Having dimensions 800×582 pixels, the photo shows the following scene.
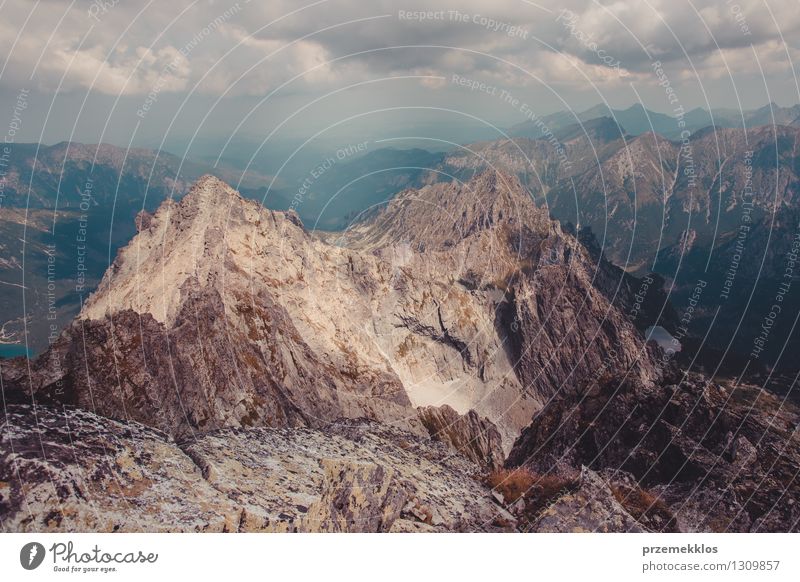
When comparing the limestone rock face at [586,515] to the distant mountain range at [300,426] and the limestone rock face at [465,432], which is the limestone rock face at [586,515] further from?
the limestone rock face at [465,432]

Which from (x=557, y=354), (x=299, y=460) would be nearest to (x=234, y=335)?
(x=299, y=460)

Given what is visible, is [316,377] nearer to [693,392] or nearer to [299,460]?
[299,460]

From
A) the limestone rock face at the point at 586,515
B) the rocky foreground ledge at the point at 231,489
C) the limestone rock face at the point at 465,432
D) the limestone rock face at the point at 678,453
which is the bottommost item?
the limestone rock face at the point at 465,432

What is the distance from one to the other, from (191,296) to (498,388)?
364 feet

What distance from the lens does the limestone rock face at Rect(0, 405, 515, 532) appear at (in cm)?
2380

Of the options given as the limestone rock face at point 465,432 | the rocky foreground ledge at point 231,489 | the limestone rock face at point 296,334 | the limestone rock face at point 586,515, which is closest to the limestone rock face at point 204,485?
the rocky foreground ledge at point 231,489

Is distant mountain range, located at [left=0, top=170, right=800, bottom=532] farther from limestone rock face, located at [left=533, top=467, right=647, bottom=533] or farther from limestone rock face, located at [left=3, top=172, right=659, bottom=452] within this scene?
limestone rock face, located at [left=3, top=172, right=659, bottom=452]

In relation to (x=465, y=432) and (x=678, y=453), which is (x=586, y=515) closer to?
(x=678, y=453)

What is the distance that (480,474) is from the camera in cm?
4097

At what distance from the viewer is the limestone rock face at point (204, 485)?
23.8m

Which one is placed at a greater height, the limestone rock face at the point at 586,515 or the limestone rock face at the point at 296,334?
the limestone rock face at the point at 296,334

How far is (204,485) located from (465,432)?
86452 mm

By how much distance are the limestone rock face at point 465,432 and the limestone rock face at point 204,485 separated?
66.2 m

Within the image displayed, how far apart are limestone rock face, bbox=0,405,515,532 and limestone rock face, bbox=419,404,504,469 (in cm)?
6615
